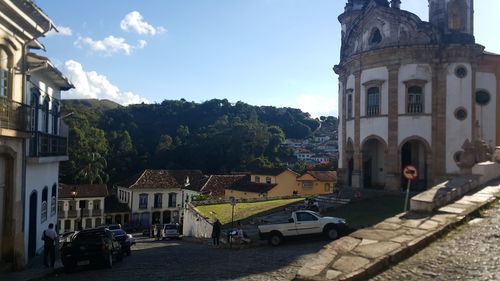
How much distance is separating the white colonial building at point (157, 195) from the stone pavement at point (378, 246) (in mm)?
50405

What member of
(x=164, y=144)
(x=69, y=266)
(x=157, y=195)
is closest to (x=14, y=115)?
(x=69, y=266)

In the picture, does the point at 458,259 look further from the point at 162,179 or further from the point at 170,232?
the point at 162,179

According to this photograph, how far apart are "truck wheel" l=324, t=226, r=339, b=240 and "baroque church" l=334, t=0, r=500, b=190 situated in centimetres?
1139

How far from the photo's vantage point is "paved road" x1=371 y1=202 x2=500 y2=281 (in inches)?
234

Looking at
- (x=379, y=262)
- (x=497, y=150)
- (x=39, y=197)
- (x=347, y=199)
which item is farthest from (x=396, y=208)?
(x=379, y=262)

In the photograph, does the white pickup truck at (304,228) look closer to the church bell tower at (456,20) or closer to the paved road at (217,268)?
the paved road at (217,268)

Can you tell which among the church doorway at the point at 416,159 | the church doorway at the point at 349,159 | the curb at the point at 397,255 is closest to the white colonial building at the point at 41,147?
the curb at the point at 397,255

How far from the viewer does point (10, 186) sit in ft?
46.9

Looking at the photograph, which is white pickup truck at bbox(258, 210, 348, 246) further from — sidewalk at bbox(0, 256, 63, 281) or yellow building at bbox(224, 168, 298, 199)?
yellow building at bbox(224, 168, 298, 199)

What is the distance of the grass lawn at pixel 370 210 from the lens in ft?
69.5

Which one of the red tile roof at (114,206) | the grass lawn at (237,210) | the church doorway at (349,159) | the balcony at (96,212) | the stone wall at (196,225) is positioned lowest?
the balcony at (96,212)

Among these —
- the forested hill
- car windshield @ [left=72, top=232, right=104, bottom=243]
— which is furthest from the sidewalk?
the forested hill

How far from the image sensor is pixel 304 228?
17688 mm

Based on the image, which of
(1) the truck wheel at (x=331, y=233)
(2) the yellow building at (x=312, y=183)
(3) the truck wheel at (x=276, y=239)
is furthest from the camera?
(2) the yellow building at (x=312, y=183)
